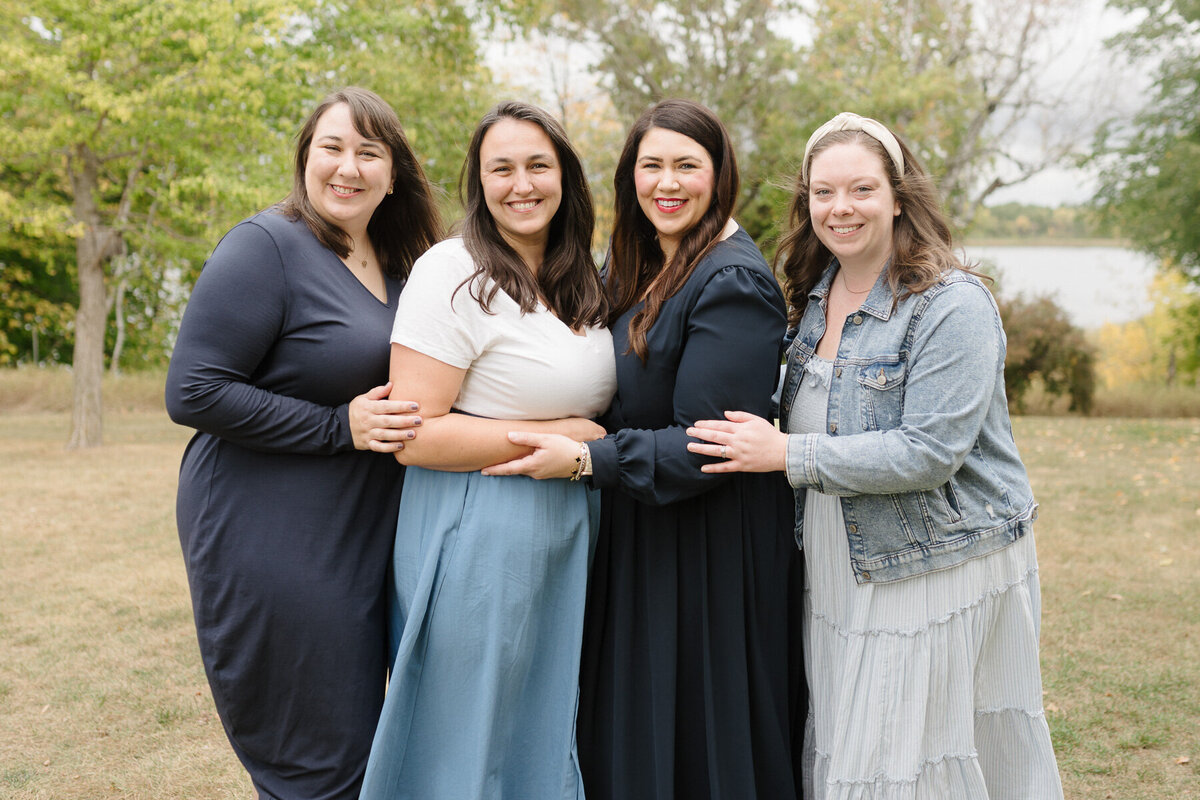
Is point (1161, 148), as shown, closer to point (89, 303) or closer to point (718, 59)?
point (718, 59)

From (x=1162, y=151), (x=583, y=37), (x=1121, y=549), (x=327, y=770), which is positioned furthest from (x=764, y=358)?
(x=583, y=37)

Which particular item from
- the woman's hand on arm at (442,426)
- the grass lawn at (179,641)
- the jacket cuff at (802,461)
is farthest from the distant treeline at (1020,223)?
the woman's hand on arm at (442,426)

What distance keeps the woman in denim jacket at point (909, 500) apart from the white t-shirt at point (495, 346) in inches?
15.6

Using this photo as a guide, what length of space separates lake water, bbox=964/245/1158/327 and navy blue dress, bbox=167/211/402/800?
19.3 m

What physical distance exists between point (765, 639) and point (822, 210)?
1.20 meters

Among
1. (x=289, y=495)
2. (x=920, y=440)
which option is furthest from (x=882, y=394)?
(x=289, y=495)

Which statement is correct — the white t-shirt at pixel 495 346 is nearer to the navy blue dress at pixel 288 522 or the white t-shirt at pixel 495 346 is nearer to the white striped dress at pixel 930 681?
the navy blue dress at pixel 288 522

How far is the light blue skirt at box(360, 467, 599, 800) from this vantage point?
2.46 meters

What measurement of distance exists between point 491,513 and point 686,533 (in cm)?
54

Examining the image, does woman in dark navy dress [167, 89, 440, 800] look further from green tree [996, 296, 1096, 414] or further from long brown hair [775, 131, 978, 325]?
green tree [996, 296, 1096, 414]

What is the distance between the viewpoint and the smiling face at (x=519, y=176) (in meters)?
2.62

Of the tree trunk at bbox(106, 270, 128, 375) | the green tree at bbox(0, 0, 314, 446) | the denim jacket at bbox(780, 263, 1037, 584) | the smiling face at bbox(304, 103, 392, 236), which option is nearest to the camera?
the denim jacket at bbox(780, 263, 1037, 584)

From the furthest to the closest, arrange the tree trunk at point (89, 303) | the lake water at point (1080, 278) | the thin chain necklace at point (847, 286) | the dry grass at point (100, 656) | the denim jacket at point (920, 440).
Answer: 1. the lake water at point (1080, 278)
2. the tree trunk at point (89, 303)
3. the dry grass at point (100, 656)
4. the thin chain necklace at point (847, 286)
5. the denim jacket at point (920, 440)

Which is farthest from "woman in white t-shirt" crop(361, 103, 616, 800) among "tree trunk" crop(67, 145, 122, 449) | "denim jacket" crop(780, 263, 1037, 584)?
"tree trunk" crop(67, 145, 122, 449)
